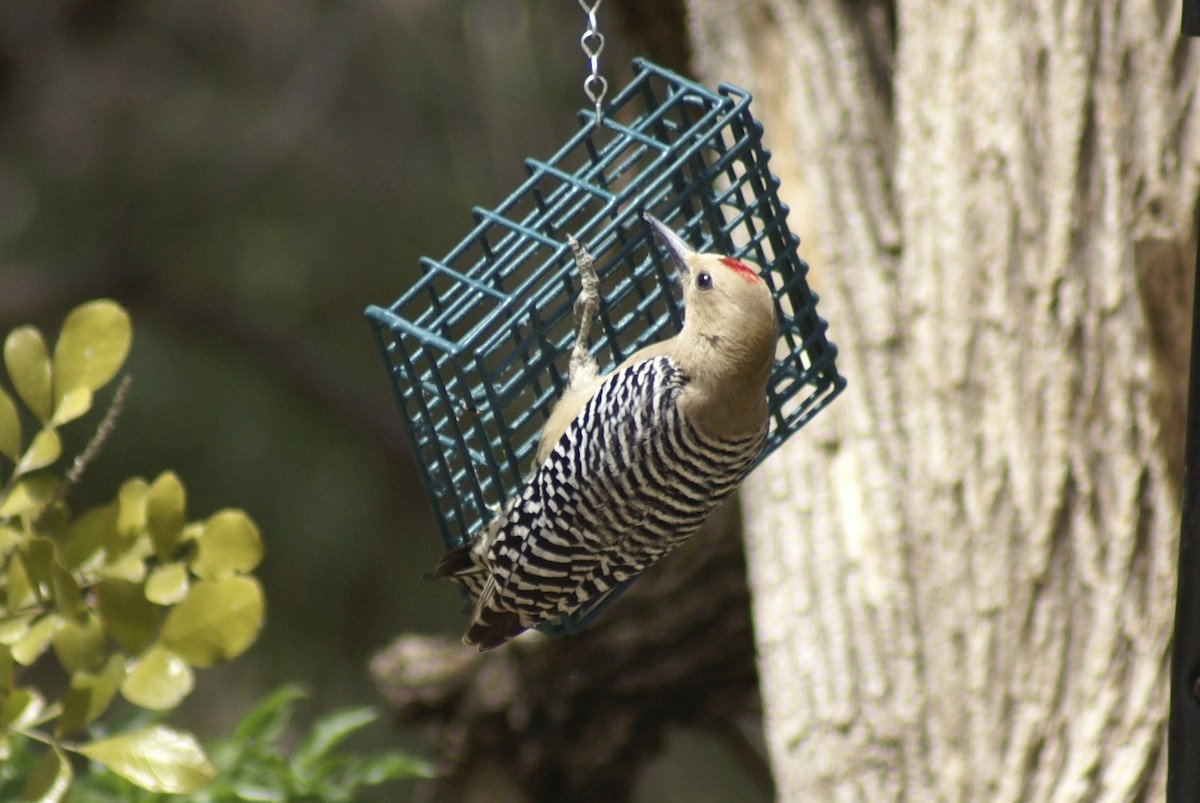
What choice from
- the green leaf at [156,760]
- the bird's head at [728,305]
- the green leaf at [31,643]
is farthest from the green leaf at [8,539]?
the bird's head at [728,305]

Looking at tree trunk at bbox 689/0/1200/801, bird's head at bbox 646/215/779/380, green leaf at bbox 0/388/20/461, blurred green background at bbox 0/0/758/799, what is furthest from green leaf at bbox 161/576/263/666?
blurred green background at bbox 0/0/758/799

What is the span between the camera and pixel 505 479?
3.80 meters

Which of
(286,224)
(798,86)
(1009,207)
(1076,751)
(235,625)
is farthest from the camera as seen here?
(286,224)

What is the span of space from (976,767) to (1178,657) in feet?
5.02

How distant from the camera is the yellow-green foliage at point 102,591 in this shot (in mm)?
1943

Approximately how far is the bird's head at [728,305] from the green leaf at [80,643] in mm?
1161

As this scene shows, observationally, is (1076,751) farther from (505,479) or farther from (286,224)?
(286,224)

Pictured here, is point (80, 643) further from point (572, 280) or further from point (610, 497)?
point (572, 280)

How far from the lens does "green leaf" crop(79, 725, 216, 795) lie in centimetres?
192

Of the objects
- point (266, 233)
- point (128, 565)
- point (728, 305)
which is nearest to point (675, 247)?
point (728, 305)

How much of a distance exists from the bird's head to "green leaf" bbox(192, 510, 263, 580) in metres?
0.93

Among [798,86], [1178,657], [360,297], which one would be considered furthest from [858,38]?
[360,297]


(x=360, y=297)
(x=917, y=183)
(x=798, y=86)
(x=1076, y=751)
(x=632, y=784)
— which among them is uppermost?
(x=360, y=297)

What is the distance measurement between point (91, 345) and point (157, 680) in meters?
0.49
